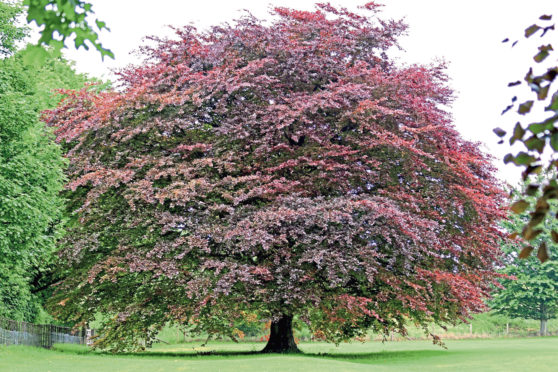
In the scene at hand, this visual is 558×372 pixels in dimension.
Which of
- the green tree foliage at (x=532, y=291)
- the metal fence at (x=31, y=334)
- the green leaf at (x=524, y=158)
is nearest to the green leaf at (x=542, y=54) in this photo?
the green leaf at (x=524, y=158)

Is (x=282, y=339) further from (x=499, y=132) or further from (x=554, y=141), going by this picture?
(x=554, y=141)

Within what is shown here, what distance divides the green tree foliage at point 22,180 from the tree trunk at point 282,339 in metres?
8.10

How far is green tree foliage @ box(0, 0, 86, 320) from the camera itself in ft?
59.6

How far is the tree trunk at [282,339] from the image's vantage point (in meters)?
21.7

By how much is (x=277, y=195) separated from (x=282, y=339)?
5.70 metres

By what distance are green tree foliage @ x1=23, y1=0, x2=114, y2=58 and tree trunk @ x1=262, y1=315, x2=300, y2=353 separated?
1691 cm

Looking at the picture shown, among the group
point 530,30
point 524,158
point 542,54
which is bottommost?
point 524,158

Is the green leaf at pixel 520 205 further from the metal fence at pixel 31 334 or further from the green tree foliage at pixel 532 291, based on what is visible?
the green tree foliage at pixel 532 291

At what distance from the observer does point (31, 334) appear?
2341cm

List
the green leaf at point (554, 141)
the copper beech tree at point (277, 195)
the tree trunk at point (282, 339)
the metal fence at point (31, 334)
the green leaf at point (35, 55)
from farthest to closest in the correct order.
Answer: the tree trunk at point (282, 339)
the metal fence at point (31, 334)
the copper beech tree at point (277, 195)
the green leaf at point (35, 55)
the green leaf at point (554, 141)

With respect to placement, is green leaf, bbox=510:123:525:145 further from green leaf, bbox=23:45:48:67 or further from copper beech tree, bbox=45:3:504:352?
copper beech tree, bbox=45:3:504:352

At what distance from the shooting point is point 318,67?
66.6 ft

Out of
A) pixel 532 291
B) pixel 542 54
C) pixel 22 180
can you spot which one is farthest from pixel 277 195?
pixel 532 291

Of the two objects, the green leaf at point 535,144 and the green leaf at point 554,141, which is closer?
the green leaf at point 554,141
